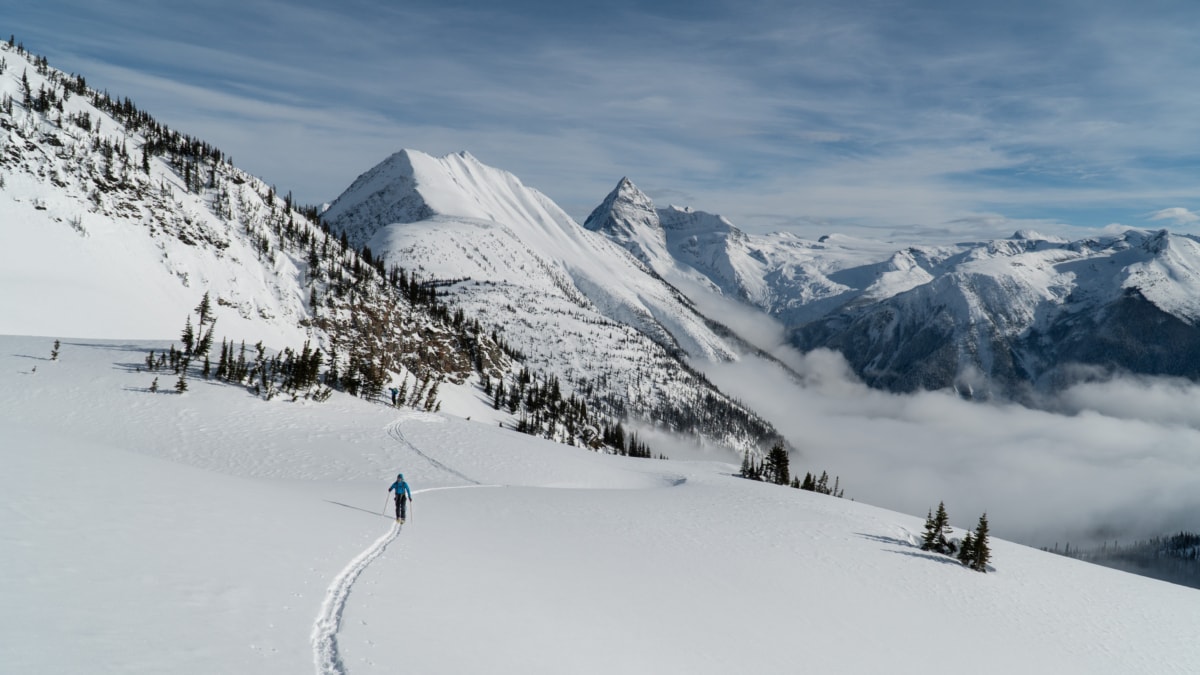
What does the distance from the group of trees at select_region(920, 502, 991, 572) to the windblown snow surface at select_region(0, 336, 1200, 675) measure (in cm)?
144

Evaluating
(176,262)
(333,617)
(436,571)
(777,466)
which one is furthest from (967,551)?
(176,262)

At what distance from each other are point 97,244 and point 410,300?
239 ft

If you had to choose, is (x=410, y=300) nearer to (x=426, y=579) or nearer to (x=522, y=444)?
(x=522, y=444)

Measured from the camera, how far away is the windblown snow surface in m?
11.9

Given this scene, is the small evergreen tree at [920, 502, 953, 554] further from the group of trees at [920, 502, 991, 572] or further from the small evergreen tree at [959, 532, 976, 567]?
the small evergreen tree at [959, 532, 976, 567]

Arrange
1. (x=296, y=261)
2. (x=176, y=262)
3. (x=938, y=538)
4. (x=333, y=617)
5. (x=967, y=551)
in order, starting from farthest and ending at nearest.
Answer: (x=296, y=261) → (x=176, y=262) → (x=938, y=538) → (x=967, y=551) → (x=333, y=617)

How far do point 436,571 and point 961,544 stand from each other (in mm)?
34551

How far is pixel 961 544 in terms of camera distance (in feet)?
121

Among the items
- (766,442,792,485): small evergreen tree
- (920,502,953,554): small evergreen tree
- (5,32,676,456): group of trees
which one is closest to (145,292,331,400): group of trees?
(5,32,676,456): group of trees

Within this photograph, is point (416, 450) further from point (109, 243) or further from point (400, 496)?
point (109, 243)

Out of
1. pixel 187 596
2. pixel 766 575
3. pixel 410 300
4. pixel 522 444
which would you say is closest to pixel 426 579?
pixel 187 596

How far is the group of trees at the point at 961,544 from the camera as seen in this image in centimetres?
3522

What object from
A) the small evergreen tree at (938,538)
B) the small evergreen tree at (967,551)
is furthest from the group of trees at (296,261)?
the small evergreen tree at (967,551)

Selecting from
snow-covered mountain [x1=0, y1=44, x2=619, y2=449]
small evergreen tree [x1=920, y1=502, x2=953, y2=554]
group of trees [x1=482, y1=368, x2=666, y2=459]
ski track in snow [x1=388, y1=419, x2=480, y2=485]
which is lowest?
group of trees [x1=482, y1=368, x2=666, y2=459]
